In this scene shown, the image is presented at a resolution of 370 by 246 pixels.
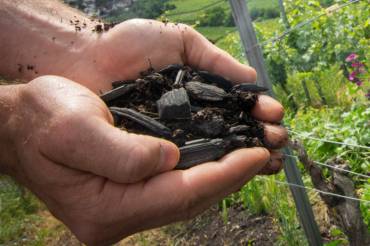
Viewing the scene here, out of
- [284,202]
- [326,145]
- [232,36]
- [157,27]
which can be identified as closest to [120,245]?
[284,202]

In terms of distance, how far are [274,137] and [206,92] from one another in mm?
348

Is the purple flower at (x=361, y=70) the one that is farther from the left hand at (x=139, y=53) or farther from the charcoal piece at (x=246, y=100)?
the charcoal piece at (x=246, y=100)

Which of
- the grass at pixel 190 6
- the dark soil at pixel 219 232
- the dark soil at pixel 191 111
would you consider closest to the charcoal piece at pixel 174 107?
the dark soil at pixel 191 111

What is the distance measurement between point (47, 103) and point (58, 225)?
2914mm

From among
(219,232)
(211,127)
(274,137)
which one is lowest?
(219,232)

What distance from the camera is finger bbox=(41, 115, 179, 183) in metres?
1.29

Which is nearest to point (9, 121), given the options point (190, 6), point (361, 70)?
point (361, 70)

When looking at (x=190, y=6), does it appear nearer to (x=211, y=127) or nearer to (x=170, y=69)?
(x=170, y=69)

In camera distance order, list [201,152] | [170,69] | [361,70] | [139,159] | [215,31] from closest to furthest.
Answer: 1. [139,159]
2. [201,152]
3. [170,69]
4. [361,70]
5. [215,31]

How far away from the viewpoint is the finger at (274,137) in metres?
1.67

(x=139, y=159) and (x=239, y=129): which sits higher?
(x=139, y=159)

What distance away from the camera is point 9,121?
158 centimetres

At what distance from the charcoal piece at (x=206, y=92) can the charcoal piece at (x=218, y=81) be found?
0.28 feet

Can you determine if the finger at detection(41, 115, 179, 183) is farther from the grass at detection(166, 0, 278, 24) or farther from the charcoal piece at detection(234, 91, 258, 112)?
the grass at detection(166, 0, 278, 24)
